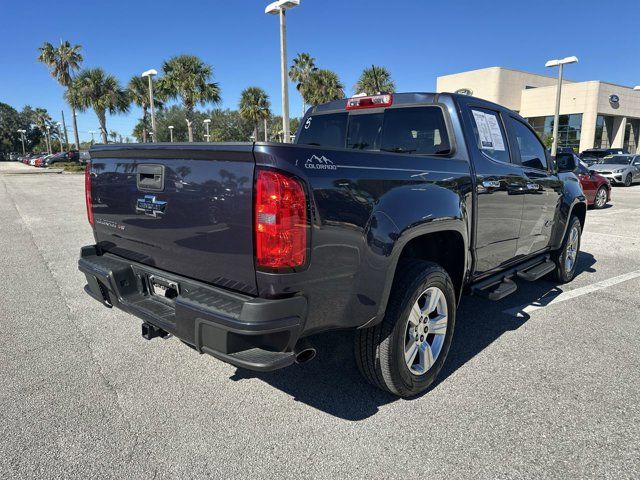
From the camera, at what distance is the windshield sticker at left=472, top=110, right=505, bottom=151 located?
11.8 feet

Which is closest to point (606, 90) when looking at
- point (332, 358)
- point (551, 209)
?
point (551, 209)

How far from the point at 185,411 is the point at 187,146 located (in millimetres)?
1588

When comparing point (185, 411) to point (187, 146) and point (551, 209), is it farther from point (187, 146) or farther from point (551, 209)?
point (551, 209)

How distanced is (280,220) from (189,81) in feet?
102

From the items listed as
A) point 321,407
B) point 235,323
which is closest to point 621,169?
point 321,407

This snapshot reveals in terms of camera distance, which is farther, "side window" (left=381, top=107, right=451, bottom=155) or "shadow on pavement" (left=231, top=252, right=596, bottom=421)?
"side window" (left=381, top=107, right=451, bottom=155)

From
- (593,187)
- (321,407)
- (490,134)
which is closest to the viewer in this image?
(321,407)

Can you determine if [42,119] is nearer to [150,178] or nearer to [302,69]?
[302,69]

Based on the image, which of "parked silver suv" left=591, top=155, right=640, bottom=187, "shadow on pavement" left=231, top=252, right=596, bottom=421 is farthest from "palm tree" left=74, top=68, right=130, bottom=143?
"shadow on pavement" left=231, top=252, right=596, bottom=421

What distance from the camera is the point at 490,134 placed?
3.75 metres

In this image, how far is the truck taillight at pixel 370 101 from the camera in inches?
145

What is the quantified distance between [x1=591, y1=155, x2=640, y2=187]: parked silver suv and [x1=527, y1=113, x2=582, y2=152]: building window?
21.1m

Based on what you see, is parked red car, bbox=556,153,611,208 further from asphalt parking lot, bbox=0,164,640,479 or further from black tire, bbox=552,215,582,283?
asphalt parking lot, bbox=0,164,640,479

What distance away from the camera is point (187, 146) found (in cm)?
240
